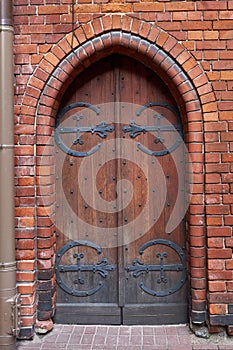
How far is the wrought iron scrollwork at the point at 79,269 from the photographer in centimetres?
410

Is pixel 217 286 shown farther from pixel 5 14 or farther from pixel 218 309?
pixel 5 14

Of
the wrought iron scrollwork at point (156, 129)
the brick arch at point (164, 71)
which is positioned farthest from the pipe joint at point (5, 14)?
the wrought iron scrollwork at point (156, 129)

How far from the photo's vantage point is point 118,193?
Answer: 4090 mm

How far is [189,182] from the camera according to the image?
3875 mm

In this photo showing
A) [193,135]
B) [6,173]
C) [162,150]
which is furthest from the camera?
[162,150]

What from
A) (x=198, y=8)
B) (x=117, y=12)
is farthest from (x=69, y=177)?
(x=198, y=8)

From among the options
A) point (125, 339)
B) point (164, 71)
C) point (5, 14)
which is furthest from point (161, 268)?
point (5, 14)

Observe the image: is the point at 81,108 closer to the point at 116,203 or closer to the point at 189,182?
the point at 116,203

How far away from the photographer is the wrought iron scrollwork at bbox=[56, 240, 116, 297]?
4098 millimetres

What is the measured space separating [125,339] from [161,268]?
0.71 metres

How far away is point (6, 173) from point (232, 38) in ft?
7.35

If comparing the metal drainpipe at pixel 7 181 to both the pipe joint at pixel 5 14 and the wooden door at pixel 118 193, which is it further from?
the wooden door at pixel 118 193

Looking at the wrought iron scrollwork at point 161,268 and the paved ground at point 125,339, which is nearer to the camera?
the paved ground at point 125,339

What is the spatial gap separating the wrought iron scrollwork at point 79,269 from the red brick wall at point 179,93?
35 cm
